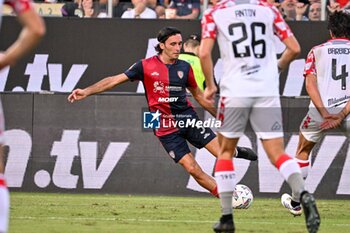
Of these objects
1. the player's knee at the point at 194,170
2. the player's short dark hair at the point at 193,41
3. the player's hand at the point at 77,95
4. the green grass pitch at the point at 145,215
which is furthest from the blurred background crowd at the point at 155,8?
the player's hand at the point at 77,95

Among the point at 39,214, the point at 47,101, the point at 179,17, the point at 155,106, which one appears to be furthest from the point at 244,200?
the point at 179,17

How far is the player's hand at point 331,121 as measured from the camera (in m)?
12.1

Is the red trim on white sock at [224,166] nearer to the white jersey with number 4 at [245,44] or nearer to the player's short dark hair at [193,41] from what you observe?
the white jersey with number 4 at [245,44]

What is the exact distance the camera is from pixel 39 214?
1216cm

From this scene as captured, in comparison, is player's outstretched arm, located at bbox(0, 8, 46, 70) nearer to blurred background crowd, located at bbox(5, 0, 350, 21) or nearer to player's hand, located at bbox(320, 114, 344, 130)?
player's hand, located at bbox(320, 114, 344, 130)

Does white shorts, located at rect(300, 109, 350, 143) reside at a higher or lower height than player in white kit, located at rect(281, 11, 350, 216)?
lower

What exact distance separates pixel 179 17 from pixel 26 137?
3811 mm

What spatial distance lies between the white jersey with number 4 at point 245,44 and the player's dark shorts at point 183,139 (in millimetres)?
3175

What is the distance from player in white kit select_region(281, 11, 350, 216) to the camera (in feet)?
39.9

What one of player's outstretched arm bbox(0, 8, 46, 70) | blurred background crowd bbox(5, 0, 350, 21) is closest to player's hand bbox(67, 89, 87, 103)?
player's outstretched arm bbox(0, 8, 46, 70)

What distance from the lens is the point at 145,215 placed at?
12.3 metres

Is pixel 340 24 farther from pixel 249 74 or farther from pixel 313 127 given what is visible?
pixel 249 74

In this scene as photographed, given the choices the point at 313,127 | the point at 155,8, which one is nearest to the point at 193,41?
the point at 155,8

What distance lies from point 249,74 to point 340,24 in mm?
3380
